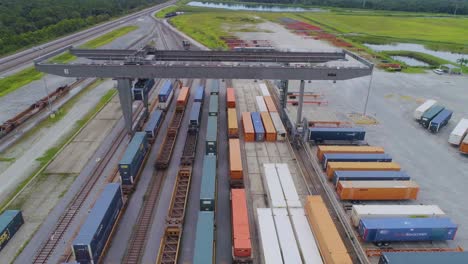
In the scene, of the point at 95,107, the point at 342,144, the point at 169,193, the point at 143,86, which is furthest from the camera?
the point at 95,107

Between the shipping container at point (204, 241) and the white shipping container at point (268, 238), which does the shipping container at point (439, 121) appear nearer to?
the white shipping container at point (268, 238)

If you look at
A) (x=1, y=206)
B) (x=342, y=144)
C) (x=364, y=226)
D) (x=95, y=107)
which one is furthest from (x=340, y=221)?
(x=95, y=107)

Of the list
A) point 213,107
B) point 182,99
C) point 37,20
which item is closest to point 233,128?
point 213,107

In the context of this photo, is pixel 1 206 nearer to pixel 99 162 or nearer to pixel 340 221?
pixel 99 162

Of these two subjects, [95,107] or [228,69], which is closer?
[228,69]

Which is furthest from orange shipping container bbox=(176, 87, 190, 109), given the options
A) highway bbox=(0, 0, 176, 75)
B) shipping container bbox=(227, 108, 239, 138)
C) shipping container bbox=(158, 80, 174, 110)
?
highway bbox=(0, 0, 176, 75)

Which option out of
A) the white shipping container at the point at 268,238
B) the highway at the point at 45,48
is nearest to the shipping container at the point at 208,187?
the white shipping container at the point at 268,238
